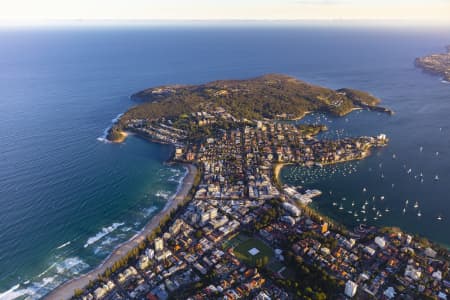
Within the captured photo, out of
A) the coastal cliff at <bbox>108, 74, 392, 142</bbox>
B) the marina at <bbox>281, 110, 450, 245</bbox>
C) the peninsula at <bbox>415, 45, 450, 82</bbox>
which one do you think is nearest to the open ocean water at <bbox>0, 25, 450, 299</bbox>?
the marina at <bbox>281, 110, 450, 245</bbox>

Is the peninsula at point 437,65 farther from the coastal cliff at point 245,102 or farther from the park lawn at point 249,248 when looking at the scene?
the park lawn at point 249,248

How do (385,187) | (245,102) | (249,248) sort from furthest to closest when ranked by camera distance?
(245,102)
(385,187)
(249,248)

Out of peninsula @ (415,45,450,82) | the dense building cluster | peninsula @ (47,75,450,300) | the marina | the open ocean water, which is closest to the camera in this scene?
the dense building cluster

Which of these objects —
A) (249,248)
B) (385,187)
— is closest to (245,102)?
(385,187)

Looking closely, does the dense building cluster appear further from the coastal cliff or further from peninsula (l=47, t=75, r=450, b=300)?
the coastal cliff

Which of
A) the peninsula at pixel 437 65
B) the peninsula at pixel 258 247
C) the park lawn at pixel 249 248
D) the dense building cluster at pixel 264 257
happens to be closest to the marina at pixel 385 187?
the peninsula at pixel 258 247

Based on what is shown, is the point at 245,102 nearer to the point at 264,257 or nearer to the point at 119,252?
the point at 264,257

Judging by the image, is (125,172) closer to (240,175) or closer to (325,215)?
(240,175)
